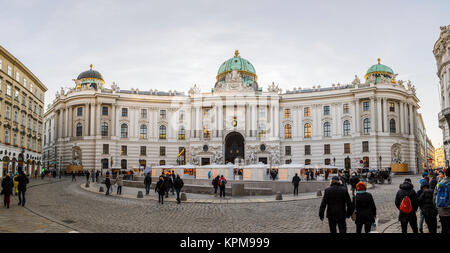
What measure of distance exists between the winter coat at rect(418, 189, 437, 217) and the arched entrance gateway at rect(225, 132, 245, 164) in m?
62.9

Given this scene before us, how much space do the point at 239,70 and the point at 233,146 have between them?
18.3 m

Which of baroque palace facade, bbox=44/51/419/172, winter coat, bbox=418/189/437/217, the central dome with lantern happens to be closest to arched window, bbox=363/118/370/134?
baroque palace facade, bbox=44/51/419/172

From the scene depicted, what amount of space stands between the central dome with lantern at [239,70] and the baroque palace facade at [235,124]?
14.1 feet

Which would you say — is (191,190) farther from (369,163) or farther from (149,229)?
(369,163)

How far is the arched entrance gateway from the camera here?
2936 inches

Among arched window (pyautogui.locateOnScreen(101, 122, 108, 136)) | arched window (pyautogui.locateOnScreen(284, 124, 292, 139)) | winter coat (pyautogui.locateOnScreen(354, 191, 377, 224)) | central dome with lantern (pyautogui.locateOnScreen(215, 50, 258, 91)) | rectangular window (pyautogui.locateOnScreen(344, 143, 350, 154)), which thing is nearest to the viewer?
winter coat (pyautogui.locateOnScreen(354, 191, 377, 224))

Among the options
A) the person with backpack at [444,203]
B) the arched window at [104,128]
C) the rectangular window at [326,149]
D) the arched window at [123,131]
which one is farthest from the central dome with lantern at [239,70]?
the person with backpack at [444,203]

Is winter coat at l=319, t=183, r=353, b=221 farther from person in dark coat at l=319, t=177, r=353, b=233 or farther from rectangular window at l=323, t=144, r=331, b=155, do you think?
rectangular window at l=323, t=144, r=331, b=155

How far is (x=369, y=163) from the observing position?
64.9 metres

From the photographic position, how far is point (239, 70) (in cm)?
8238

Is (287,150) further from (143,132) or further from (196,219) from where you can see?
(196,219)

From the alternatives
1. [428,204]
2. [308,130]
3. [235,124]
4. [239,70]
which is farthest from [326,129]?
[428,204]
